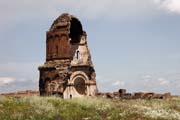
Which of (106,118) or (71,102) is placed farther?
(71,102)

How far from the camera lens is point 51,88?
43656mm

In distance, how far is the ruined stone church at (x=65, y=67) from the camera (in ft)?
141

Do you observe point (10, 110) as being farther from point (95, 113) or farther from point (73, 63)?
point (73, 63)

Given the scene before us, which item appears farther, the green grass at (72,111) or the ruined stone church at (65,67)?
the ruined stone church at (65,67)

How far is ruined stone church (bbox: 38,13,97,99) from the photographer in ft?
141

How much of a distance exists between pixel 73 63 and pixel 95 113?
20200 millimetres

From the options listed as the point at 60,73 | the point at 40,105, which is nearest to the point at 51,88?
Answer: the point at 60,73

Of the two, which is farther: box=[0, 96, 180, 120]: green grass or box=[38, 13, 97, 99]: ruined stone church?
box=[38, 13, 97, 99]: ruined stone church

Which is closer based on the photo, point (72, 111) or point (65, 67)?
point (72, 111)

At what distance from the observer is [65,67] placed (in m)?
43.5

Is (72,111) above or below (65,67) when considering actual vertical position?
below

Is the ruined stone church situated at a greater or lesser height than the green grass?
greater

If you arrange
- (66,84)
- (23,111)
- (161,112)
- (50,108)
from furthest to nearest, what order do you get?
(66,84), (161,112), (50,108), (23,111)

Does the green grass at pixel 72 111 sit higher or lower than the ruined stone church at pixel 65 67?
lower
